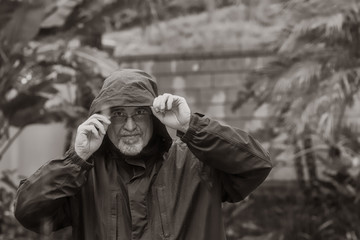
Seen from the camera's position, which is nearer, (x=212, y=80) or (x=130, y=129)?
(x=130, y=129)

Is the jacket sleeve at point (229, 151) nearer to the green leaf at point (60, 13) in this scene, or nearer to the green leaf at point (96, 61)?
the green leaf at point (96, 61)

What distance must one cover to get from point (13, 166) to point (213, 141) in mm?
7844

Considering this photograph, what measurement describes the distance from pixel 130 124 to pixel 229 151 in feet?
1.43

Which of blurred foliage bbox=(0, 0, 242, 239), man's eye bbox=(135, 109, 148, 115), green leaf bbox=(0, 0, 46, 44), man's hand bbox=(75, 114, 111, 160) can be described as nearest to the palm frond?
blurred foliage bbox=(0, 0, 242, 239)

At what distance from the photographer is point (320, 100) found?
732cm

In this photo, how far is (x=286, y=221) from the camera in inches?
349

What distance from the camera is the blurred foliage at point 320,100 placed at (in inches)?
292

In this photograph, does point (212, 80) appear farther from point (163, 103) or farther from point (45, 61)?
point (163, 103)

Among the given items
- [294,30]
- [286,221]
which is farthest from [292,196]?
[294,30]

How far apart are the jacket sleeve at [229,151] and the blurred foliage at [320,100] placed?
13.6ft

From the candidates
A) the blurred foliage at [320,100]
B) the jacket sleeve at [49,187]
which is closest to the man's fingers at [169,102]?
the jacket sleeve at [49,187]

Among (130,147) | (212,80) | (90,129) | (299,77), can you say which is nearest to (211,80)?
(212,80)

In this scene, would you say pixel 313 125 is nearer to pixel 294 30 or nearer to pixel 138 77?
pixel 294 30

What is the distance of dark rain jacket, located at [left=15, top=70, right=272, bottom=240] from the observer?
119 inches
